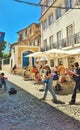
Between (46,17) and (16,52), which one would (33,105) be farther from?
(16,52)

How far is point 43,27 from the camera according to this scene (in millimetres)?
35562

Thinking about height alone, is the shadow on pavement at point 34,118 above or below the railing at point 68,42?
below

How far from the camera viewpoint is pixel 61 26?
27797 millimetres

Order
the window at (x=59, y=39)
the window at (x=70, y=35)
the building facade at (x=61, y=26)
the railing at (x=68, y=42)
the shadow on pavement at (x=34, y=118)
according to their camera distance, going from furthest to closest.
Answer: the window at (x=59, y=39)
the window at (x=70, y=35)
the building facade at (x=61, y=26)
the railing at (x=68, y=42)
the shadow on pavement at (x=34, y=118)

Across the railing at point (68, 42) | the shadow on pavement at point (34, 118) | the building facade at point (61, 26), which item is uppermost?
the building facade at point (61, 26)

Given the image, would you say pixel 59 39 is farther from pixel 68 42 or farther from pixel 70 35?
pixel 70 35

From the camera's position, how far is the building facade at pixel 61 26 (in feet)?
79.0

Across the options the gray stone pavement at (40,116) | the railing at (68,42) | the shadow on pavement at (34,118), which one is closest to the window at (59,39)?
the railing at (68,42)

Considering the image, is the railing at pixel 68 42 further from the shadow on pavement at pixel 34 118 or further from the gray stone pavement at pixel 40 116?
the shadow on pavement at pixel 34 118

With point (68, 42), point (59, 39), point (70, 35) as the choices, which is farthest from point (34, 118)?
point (59, 39)

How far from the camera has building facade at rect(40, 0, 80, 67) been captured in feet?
79.0

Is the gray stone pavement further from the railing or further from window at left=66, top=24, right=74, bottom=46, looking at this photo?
window at left=66, top=24, right=74, bottom=46

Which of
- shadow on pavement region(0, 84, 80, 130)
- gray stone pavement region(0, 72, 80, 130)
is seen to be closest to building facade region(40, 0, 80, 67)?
gray stone pavement region(0, 72, 80, 130)

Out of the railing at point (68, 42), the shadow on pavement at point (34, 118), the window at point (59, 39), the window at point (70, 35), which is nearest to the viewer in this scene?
the shadow on pavement at point (34, 118)
